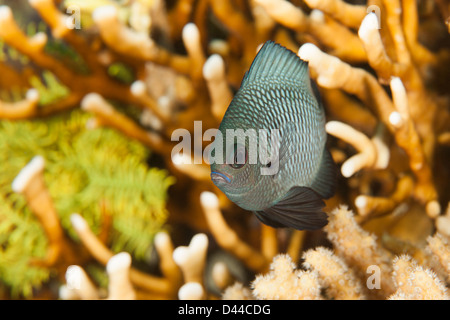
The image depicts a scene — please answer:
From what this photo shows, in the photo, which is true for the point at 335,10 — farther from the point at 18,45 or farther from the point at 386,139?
the point at 18,45

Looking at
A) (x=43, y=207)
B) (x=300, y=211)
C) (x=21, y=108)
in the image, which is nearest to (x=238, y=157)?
(x=300, y=211)

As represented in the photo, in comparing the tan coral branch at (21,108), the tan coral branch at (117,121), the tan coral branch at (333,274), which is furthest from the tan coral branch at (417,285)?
the tan coral branch at (21,108)

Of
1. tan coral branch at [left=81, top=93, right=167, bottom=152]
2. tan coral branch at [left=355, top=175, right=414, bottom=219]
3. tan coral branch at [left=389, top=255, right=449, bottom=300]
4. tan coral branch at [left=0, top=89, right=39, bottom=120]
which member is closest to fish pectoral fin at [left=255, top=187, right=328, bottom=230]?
tan coral branch at [left=389, top=255, right=449, bottom=300]

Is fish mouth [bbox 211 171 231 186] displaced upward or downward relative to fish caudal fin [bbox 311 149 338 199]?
downward

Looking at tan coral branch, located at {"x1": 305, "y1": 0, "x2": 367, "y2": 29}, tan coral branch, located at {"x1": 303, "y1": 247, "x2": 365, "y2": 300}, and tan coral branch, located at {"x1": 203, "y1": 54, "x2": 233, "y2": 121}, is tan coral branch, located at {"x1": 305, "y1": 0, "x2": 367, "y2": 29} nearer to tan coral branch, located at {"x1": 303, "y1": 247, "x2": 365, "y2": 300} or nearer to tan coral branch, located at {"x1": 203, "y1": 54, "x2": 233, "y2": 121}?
tan coral branch, located at {"x1": 203, "y1": 54, "x2": 233, "y2": 121}
